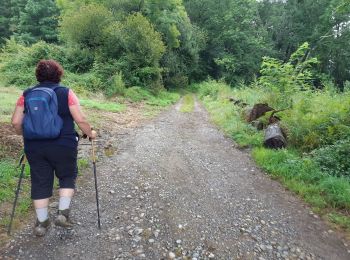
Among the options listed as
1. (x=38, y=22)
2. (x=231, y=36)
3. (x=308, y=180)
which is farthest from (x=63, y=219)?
(x=38, y=22)

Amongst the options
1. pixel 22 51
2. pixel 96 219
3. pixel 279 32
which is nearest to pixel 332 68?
pixel 279 32

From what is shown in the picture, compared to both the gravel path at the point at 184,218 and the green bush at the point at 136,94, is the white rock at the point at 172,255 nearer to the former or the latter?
the gravel path at the point at 184,218

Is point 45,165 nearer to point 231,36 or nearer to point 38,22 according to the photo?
point 231,36

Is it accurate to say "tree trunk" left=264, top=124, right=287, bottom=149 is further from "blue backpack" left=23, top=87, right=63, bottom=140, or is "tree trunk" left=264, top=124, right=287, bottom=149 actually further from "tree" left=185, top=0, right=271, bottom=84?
"tree" left=185, top=0, right=271, bottom=84

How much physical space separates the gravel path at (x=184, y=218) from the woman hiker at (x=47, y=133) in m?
0.43

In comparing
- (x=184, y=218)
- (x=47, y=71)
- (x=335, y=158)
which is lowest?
(x=184, y=218)

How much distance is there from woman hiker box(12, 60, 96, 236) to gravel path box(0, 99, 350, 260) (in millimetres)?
429

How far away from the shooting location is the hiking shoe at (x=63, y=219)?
3.75 metres

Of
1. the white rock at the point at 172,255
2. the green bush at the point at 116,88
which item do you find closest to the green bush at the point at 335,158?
the white rock at the point at 172,255

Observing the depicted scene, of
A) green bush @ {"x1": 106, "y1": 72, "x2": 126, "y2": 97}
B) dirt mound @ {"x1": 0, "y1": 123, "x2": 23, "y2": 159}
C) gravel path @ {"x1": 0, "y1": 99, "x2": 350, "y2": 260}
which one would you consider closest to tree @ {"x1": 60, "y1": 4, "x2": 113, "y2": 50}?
green bush @ {"x1": 106, "y1": 72, "x2": 126, "y2": 97}

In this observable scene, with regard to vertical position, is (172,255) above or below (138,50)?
below

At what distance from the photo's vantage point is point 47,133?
3504 mm

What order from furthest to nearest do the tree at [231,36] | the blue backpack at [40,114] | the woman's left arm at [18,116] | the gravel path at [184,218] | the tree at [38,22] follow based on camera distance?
the tree at [231,36]
the tree at [38,22]
the gravel path at [184,218]
the woman's left arm at [18,116]
the blue backpack at [40,114]

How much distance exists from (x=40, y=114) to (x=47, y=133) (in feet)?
0.78
